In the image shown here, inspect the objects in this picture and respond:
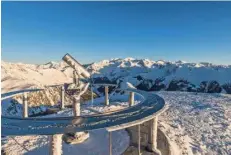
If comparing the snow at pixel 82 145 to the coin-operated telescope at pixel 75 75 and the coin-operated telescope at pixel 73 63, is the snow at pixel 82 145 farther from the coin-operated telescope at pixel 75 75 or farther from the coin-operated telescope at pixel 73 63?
the coin-operated telescope at pixel 73 63

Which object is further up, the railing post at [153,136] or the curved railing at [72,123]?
the curved railing at [72,123]

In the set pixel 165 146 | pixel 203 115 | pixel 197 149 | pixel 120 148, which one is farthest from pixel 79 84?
pixel 203 115

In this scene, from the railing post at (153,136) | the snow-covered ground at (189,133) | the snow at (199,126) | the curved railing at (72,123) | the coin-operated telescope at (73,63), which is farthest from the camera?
the snow at (199,126)

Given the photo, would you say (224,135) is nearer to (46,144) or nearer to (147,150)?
(147,150)

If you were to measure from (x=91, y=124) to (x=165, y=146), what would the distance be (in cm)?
1222

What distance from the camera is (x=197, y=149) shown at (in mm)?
26984

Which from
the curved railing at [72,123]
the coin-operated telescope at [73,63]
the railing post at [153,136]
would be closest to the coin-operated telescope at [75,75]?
the coin-operated telescope at [73,63]

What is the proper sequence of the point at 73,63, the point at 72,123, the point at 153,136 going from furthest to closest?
1. the point at 73,63
2. the point at 153,136
3. the point at 72,123

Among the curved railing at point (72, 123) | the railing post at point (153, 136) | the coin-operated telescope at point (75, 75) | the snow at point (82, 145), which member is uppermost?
the coin-operated telescope at point (75, 75)

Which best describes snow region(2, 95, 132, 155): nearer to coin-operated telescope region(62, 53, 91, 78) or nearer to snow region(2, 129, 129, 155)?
snow region(2, 129, 129, 155)

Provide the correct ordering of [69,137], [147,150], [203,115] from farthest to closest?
[203,115] < [69,137] < [147,150]

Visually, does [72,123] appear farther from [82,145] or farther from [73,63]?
[82,145]

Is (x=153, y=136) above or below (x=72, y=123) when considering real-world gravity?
below

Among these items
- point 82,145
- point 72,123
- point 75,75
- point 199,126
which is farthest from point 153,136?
point 199,126
